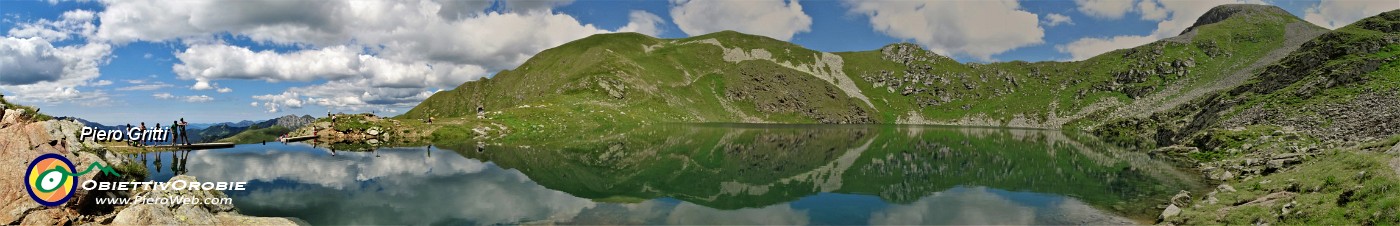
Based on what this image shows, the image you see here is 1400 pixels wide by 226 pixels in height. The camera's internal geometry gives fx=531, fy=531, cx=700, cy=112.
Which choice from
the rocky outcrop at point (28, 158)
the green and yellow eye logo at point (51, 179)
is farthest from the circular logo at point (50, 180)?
the rocky outcrop at point (28, 158)

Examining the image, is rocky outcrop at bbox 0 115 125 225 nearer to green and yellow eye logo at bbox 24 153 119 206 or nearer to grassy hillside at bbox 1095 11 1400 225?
green and yellow eye logo at bbox 24 153 119 206

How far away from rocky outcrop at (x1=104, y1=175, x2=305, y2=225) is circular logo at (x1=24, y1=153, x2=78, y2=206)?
5.18ft

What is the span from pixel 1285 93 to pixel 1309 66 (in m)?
29.1

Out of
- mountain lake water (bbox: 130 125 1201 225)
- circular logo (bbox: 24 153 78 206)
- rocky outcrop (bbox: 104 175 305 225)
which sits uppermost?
circular logo (bbox: 24 153 78 206)

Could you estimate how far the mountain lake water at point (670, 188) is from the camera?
2725cm

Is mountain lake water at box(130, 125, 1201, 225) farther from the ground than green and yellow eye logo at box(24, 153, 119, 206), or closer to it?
closer to it

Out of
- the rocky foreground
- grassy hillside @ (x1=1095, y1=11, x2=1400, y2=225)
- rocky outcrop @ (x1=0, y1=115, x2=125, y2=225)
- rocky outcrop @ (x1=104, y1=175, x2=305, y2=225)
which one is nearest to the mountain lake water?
rocky outcrop @ (x1=104, y1=175, x2=305, y2=225)

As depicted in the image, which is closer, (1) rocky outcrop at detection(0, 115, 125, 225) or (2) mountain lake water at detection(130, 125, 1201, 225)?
(1) rocky outcrop at detection(0, 115, 125, 225)

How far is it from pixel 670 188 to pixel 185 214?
2416 centimetres

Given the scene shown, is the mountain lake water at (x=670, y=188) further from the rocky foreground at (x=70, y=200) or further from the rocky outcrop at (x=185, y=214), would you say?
the rocky foreground at (x=70, y=200)

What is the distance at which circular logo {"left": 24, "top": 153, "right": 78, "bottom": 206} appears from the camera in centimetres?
1778

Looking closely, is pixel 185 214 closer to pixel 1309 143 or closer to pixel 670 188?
pixel 670 188

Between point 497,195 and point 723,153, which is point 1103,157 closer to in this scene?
point 723,153

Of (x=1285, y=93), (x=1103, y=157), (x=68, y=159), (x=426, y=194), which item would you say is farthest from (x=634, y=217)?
(x=1285, y=93)
